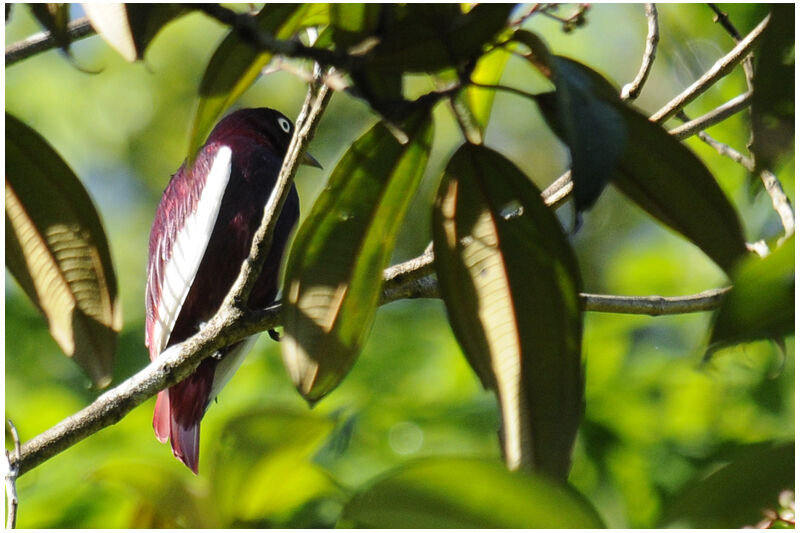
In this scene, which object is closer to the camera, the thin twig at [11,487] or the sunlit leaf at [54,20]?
the sunlit leaf at [54,20]

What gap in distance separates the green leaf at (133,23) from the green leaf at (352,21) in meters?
0.17

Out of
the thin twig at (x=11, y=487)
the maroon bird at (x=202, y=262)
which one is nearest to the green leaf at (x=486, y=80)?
the thin twig at (x=11, y=487)

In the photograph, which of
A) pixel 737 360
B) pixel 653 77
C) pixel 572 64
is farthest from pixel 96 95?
pixel 572 64

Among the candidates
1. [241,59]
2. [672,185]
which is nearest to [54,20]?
[241,59]

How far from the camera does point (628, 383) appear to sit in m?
2.35

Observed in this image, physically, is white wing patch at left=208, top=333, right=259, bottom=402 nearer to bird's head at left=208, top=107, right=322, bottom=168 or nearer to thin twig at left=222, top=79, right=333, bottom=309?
bird's head at left=208, top=107, right=322, bottom=168

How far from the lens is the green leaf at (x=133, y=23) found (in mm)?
892

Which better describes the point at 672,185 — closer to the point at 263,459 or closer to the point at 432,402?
the point at 263,459

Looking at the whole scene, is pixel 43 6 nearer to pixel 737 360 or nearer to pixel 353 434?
pixel 353 434

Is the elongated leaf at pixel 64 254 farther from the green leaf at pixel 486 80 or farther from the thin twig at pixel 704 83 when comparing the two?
the thin twig at pixel 704 83

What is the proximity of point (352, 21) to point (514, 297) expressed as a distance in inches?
11.9

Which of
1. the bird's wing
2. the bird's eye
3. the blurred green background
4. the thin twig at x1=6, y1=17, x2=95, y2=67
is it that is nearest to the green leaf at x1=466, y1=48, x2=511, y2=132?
the blurred green background

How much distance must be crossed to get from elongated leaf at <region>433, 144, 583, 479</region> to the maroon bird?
1369 mm

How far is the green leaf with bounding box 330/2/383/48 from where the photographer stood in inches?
32.5
